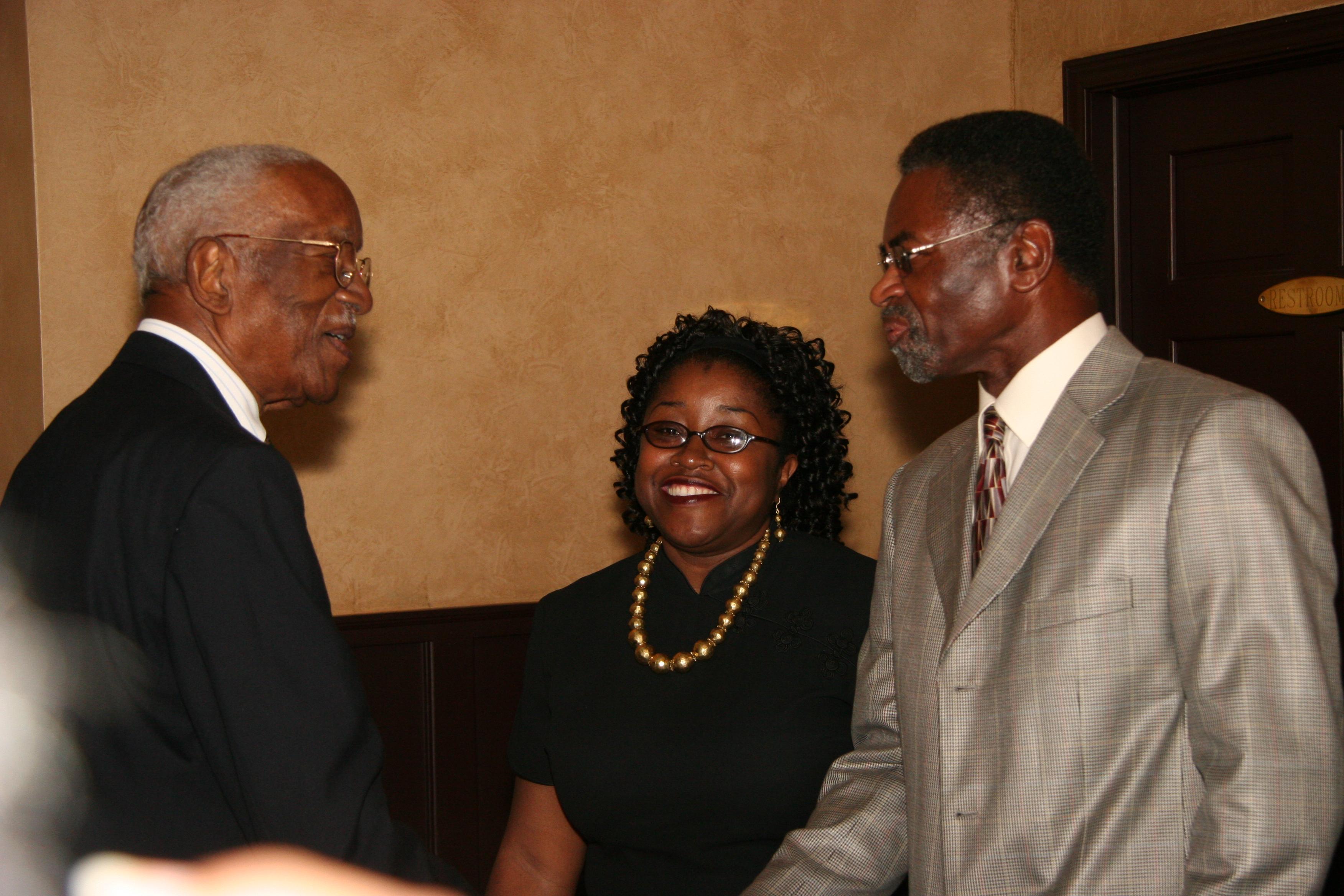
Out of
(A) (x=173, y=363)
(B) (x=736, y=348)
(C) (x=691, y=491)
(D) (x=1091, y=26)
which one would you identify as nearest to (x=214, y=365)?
(A) (x=173, y=363)

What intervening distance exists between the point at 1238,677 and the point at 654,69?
2641 millimetres

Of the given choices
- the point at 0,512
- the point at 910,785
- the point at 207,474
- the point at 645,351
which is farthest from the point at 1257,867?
the point at 645,351

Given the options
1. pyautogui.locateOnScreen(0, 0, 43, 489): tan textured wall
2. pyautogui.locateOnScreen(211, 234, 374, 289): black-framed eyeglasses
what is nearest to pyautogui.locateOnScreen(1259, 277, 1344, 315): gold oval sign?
pyautogui.locateOnScreen(211, 234, 374, 289): black-framed eyeglasses

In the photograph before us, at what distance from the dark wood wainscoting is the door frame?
2.04 m

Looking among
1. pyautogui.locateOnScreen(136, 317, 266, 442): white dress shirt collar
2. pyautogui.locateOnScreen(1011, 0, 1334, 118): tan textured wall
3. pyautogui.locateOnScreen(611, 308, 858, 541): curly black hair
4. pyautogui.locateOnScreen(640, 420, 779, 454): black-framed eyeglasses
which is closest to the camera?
pyautogui.locateOnScreen(136, 317, 266, 442): white dress shirt collar

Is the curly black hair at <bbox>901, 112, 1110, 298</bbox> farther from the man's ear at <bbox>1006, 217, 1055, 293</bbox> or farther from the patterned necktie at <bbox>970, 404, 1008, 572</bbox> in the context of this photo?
the patterned necktie at <bbox>970, 404, 1008, 572</bbox>

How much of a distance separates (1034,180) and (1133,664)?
2.32ft

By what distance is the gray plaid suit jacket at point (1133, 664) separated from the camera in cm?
134

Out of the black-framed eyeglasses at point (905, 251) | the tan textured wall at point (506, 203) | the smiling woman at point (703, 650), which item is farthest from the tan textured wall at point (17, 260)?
the black-framed eyeglasses at point (905, 251)

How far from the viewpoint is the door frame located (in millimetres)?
3303

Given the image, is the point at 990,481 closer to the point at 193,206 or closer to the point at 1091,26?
the point at 193,206

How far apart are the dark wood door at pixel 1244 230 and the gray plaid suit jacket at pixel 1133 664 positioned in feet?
6.86

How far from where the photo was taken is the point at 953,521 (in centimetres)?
179

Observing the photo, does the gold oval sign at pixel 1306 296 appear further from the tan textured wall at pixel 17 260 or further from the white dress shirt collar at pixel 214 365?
the tan textured wall at pixel 17 260
